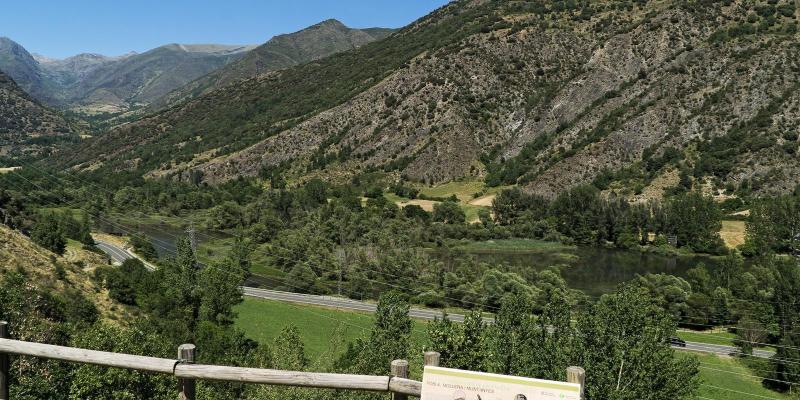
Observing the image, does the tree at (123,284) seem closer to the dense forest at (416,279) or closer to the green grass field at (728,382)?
the dense forest at (416,279)

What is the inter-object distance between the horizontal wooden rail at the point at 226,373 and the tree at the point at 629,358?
25.2m

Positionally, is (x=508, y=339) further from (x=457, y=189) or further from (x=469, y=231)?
(x=457, y=189)

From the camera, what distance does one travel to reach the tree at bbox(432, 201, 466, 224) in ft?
369

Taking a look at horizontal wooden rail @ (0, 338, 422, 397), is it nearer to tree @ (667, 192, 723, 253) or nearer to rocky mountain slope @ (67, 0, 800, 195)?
tree @ (667, 192, 723, 253)

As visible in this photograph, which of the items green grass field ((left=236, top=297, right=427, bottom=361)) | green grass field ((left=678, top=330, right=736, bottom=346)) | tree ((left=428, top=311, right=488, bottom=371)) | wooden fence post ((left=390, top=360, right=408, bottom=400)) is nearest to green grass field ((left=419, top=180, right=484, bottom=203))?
green grass field ((left=236, top=297, right=427, bottom=361))

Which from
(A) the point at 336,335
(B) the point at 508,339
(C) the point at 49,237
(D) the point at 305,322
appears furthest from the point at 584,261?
(C) the point at 49,237

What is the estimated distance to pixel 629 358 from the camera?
1238 inches

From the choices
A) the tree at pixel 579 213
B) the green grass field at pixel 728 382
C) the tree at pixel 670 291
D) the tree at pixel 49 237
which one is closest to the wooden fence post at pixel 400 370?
the green grass field at pixel 728 382

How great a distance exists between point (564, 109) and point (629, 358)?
444ft

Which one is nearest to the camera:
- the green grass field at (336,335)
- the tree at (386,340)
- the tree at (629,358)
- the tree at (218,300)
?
the tree at (629,358)

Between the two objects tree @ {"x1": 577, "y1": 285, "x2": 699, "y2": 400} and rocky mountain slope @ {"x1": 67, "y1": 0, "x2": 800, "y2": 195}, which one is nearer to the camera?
tree @ {"x1": 577, "y1": 285, "x2": 699, "y2": 400}

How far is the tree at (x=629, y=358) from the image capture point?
3050 cm

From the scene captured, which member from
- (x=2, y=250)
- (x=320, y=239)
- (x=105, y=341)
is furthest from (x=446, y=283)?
(x=105, y=341)

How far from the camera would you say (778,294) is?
193 ft
